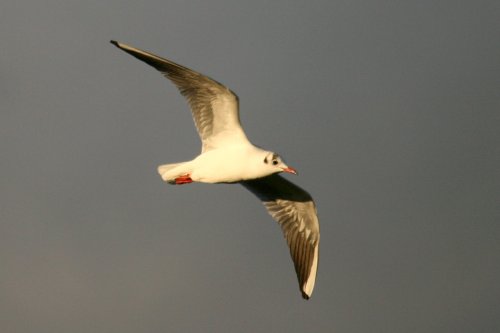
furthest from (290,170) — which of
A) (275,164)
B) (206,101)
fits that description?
(206,101)

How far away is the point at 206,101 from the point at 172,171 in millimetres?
1201

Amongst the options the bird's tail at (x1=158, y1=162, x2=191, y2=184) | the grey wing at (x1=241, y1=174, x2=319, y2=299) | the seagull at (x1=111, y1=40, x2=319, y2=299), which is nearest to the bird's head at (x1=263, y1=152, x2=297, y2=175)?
the seagull at (x1=111, y1=40, x2=319, y2=299)

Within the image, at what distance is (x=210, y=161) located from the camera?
1353 cm

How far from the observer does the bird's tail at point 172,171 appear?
1377cm

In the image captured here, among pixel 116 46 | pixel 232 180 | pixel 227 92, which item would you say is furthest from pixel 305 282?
pixel 116 46

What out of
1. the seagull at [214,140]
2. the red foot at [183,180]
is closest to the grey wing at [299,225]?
the seagull at [214,140]

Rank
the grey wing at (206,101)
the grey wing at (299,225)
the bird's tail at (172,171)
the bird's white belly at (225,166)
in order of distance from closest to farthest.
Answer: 1. the grey wing at (206,101)
2. the bird's white belly at (225,166)
3. the bird's tail at (172,171)
4. the grey wing at (299,225)

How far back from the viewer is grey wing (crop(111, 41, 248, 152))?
13172mm

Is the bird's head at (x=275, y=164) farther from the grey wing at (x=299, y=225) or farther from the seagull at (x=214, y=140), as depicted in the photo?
the grey wing at (x=299, y=225)

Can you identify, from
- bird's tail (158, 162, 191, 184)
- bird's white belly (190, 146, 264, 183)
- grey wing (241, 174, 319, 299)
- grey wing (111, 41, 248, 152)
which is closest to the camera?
grey wing (111, 41, 248, 152)

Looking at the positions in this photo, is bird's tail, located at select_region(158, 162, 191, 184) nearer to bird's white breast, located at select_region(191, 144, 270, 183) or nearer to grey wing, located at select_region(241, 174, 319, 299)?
bird's white breast, located at select_region(191, 144, 270, 183)

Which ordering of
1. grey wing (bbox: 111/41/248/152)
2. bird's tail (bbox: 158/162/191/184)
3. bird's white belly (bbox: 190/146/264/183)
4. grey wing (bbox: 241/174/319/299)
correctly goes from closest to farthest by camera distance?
grey wing (bbox: 111/41/248/152) → bird's white belly (bbox: 190/146/264/183) → bird's tail (bbox: 158/162/191/184) → grey wing (bbox: 241/174/319/299)

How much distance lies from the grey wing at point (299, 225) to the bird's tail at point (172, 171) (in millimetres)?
1798

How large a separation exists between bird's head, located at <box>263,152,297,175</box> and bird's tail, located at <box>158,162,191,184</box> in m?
1.26
